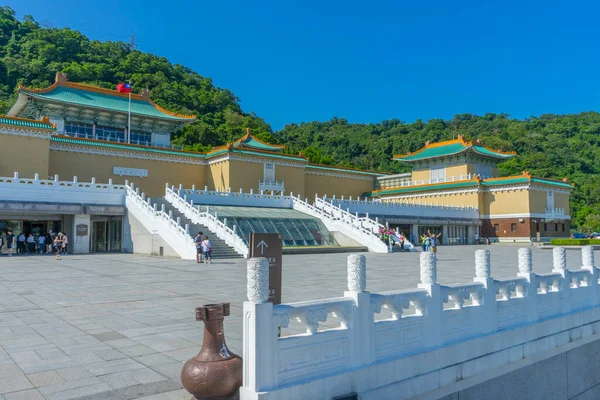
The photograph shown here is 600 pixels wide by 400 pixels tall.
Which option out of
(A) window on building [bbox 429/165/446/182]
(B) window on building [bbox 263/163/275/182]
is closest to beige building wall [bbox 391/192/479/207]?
(A) window on building [bbox 429/165/446/182]

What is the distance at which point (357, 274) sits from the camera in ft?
15.6

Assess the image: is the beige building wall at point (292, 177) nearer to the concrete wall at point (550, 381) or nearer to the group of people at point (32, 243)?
the group of people at point (32, 243)

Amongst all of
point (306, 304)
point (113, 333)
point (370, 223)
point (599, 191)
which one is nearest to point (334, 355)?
point (306, 304)

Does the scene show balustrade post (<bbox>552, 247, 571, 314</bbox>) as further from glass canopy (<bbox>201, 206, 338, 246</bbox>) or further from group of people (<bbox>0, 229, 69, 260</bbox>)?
group of people (<bbox>0, 229, 69, 260</bbox>)

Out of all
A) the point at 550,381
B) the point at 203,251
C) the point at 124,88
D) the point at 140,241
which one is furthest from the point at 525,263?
the point at 124,88

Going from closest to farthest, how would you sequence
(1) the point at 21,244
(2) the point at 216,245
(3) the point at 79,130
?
1. (2) the point at 216,245
2. (1) the point at 21,244
3. (3) the point at 79,130

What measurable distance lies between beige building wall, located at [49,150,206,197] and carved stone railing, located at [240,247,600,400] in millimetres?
30235

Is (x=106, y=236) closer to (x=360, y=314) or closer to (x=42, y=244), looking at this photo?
(x=42, y=244)

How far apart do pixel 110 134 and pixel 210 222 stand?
67.8ft

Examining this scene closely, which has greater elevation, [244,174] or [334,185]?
[244,174]

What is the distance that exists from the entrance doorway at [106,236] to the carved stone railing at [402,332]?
75.5 ft

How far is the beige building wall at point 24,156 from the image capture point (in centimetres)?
2830

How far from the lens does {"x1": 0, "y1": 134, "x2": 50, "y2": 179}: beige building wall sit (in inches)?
1114

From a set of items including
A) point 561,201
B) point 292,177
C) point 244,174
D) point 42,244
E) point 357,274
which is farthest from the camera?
point 561,201
